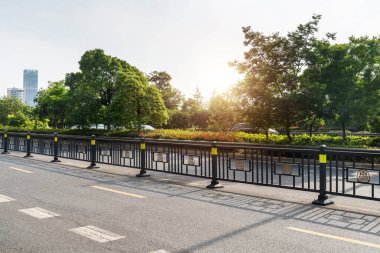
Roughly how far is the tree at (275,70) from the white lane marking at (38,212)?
13218 mm

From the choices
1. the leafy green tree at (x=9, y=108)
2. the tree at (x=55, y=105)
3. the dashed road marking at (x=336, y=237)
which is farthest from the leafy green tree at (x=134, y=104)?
the leafy green tree at (x=9, y=108)

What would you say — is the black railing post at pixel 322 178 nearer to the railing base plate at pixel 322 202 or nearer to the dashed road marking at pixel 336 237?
the railing base plate at pixel 322 202

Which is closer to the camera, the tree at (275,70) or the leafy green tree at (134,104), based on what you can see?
the tree at (275,70)

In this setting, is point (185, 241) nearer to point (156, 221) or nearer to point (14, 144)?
point (156, 221)

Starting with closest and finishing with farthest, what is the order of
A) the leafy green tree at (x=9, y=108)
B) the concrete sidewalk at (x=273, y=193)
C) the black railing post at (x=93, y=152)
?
1. the concrete sidewalk at (x=273, y=193)
2. the black railing post at (x=93, y=152)
3. the leafy green tree at (x=9, y=108)

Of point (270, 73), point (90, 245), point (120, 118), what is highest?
point (270, 73)

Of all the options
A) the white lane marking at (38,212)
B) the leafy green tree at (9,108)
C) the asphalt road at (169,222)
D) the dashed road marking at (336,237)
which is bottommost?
the white lane marking at (38,212)

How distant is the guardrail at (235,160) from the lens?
788 cm

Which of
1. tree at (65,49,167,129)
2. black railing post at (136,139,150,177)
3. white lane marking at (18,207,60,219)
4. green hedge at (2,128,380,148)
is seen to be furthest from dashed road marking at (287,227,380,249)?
tree at (65,49,167,129)

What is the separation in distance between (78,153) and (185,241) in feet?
37.1

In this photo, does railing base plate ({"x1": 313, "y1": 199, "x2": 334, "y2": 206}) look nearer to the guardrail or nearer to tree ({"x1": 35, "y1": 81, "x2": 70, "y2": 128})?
the guardrail

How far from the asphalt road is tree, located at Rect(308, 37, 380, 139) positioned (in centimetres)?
1093

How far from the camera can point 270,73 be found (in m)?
19.0

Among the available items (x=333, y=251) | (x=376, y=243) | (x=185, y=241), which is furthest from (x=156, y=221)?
(x=376, y=243)
